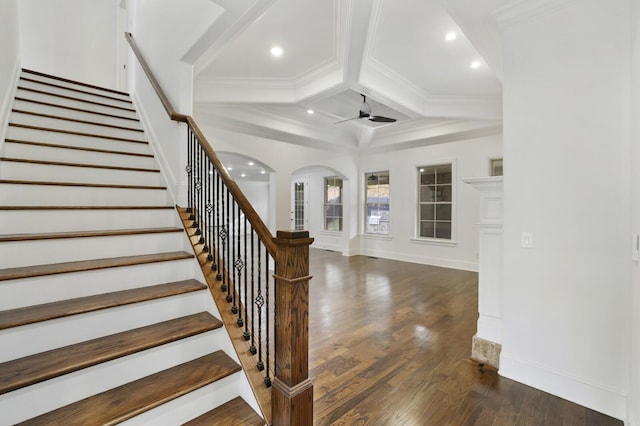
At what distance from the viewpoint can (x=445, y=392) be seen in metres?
2.07

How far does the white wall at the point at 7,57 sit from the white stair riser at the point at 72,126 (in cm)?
11

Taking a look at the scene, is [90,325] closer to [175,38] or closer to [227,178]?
[227,178]

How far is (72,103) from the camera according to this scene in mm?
3439

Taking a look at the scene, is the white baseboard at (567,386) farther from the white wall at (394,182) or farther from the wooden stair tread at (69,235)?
the white wall at (394,182)

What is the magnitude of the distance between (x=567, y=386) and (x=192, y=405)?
7.81 feet

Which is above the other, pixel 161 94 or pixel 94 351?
pixel 161 94

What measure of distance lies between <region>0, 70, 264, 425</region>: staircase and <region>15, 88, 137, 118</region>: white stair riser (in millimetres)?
381

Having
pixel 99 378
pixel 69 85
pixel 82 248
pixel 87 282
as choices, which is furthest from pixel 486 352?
pixel 69 85

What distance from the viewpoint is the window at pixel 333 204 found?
897cm

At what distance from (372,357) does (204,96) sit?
4300 millimetres

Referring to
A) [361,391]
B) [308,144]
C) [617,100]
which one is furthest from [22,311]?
[308,144]

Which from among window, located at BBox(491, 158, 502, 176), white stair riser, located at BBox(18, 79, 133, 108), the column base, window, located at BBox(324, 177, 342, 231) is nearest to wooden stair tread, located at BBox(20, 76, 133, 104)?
white stair riser, located at BBox(18, 79, 133, 108)

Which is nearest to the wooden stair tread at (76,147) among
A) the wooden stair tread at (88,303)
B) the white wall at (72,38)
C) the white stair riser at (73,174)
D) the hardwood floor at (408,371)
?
the white stair riser at (73,174)

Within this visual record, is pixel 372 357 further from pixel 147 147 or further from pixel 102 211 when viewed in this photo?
pixel 147 147
